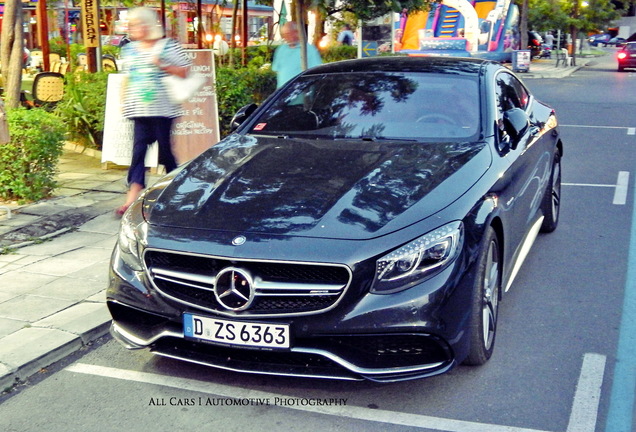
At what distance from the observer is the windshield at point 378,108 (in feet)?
17.0

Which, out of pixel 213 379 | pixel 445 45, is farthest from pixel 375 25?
pixel 213 379

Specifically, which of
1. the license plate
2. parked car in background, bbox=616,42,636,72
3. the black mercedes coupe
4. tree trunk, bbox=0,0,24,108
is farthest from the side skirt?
parked car in background, bbox=616,42,636,72

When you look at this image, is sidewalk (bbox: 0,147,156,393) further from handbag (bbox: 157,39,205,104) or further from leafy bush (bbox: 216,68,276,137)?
leafy bush (bbox: 216,68,276,137)

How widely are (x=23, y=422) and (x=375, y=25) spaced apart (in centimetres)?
1877

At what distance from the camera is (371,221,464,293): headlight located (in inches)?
146

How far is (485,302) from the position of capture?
426 cm

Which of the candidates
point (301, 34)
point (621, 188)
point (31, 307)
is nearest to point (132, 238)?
point (31, 307)

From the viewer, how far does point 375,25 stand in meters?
21.5

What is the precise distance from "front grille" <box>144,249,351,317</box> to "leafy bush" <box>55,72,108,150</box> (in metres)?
6.80

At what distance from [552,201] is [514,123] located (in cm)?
204

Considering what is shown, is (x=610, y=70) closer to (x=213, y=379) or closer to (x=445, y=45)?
(x=445, y=45)

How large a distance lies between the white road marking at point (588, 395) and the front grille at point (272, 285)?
1.24 metres

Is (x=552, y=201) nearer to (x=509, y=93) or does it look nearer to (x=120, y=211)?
(x=509, y=93)

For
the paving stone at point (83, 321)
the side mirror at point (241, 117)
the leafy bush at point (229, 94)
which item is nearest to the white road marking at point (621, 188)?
the side mirror at point (241, 117)
